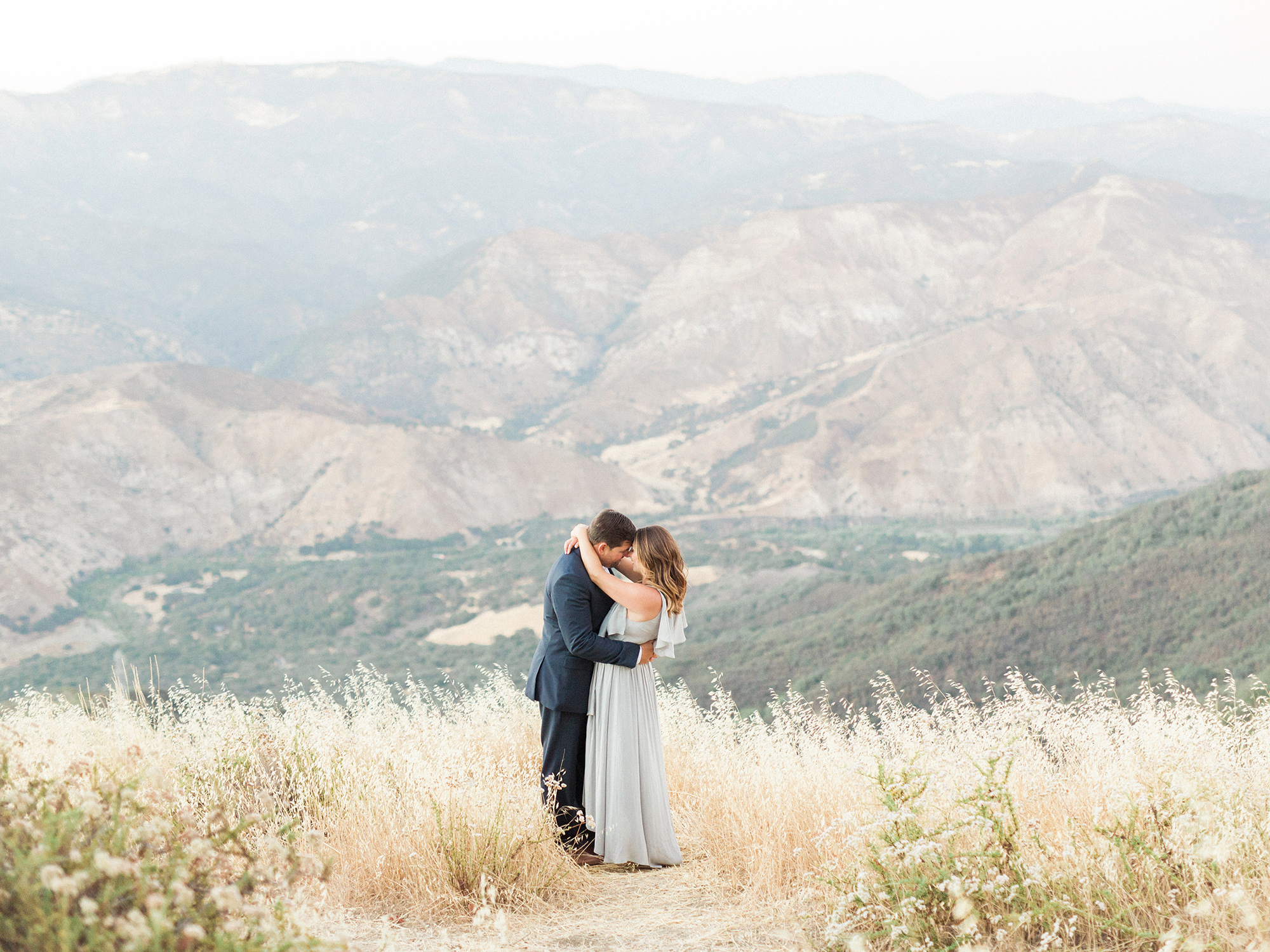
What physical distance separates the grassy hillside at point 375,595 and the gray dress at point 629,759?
26720 mm

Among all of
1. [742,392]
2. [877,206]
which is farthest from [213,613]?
[877,206]

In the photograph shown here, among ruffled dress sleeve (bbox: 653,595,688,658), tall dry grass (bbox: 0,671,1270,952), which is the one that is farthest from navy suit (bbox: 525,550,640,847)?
tall dry grass (bbox: 0,671,1270,952)

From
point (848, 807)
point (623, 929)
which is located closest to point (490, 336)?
point (848, 807)

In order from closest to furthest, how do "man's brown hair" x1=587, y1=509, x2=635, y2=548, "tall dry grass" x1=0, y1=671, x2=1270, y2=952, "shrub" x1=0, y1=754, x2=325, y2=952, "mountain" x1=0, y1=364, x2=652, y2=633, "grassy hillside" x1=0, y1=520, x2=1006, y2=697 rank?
"shrub" x1=0, y1=754, x2=325, y2=952
"tall dry grass" x1=0, y1=671, x2=1270, y2=952
"man's brown hair" x1=587, y1=509, x2=635, y2=548
"grassy hillside" x1=0, y1=520, x2=1006, y2=697
"mountain" x1=0, y1=364, x2=652, y2=633

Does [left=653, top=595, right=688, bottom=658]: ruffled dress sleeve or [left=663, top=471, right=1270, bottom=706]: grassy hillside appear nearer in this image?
[left=653, top=595, right=688, bottom=658]: ruffled dress sleeve

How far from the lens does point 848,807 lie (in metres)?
4.47

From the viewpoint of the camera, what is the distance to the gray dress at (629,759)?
4.77 metres

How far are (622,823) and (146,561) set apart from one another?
196 feet

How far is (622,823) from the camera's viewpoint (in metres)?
4.75

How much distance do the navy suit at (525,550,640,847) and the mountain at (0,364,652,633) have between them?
2205 inches

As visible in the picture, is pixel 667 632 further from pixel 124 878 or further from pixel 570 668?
pixel 124 878

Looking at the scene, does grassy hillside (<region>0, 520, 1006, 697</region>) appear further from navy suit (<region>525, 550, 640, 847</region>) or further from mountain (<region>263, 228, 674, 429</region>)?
mountain (<region>263, 228, 674, 429</region>)

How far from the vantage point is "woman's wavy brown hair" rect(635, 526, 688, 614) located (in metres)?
4.70

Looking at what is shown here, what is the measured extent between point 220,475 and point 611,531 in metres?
64.8
